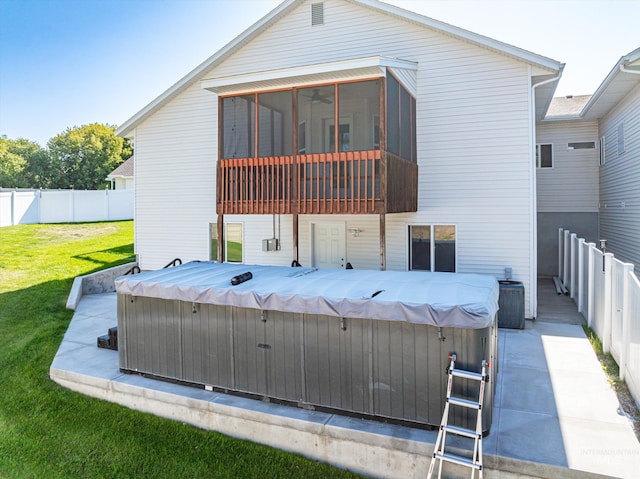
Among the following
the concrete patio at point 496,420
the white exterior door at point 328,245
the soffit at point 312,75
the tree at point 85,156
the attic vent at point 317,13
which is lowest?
the concrete patio at point 496,420

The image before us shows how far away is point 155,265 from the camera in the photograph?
46.2 feet

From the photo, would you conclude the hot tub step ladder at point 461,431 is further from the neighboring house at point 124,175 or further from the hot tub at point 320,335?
the neighboring house at point 124,175

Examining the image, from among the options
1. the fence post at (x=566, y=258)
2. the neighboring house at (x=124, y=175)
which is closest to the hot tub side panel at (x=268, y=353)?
the fence post at (x=566, y=258)

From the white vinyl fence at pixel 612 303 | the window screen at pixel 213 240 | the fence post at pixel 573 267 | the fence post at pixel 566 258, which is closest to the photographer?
the white vinyl fence at pixel 612 303

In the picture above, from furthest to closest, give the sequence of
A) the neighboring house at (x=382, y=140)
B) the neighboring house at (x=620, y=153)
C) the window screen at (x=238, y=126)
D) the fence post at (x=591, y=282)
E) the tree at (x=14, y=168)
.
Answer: the tree at (x=14, y=168) → the neighboring house at (x=620, y=153) → the window screen at (x=238, y=126) → the neighboring house at (x=382, y=140) → the fence post at (x=591, y=282)

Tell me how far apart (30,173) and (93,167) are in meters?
8.59

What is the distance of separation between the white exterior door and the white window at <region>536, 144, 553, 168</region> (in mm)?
8137

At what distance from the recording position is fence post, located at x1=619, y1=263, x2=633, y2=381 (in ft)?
20.1

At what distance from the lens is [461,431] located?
473cm

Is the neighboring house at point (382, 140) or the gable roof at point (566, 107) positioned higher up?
the gable roof at point (566, 107)

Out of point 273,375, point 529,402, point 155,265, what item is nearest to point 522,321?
point 529,402

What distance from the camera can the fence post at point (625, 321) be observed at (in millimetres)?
6141

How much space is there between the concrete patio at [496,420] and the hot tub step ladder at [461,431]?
17 centimetres

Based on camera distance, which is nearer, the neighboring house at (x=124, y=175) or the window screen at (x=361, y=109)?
the window screen at (x=361, y=109)
